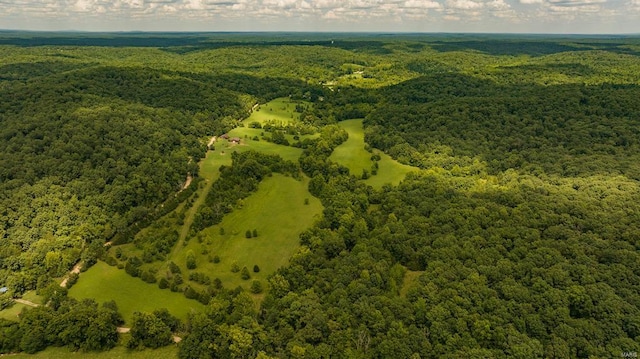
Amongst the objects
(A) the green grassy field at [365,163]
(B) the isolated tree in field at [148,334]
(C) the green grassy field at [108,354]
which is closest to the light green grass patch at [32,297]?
(C) the green grassy field at [108,354]

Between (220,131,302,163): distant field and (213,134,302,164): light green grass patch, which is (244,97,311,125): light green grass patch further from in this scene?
(213,134,302,164): light green grass patch

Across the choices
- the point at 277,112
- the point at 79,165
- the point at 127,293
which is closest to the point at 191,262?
the point at 127,293

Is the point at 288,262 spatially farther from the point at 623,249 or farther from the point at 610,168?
the point at 610,168

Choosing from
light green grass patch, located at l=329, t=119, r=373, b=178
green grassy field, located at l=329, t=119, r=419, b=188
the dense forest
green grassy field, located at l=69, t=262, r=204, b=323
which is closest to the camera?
the dense forest

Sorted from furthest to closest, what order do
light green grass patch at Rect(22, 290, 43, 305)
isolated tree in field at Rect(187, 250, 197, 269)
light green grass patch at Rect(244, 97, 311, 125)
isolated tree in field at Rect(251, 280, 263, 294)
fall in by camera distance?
light green grass patch at Rect(244, 97, 311, 125) → isolated tree in field at Rect(187, 250, 197, 269) → isolated tree in field at Rect(251, 280, 263, 294) → light green grass patch at Rect(22, 290, 43, 305)

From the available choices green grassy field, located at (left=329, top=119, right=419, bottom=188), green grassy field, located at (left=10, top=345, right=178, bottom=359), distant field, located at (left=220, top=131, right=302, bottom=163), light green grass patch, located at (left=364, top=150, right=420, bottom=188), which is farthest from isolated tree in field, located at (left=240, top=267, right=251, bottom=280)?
distant field, located at (left=220, top=131, right=302, bottom=163)

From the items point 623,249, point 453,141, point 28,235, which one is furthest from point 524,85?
point 28,235
